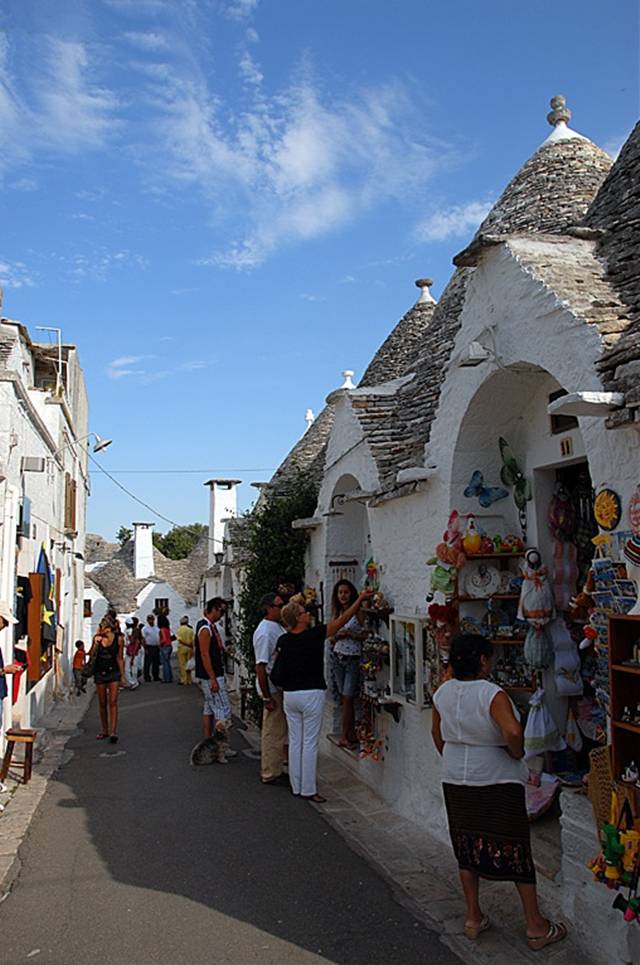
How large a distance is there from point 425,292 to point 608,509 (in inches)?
421

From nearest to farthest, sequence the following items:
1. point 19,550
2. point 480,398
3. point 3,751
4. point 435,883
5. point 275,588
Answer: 1. point 435,883
2. point 480,398
3. point 3,751
4. point 19,550
5. point 275,588

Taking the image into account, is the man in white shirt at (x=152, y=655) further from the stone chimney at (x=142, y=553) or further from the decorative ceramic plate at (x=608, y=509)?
the decorative ceramic plate at (x=608, y=509)

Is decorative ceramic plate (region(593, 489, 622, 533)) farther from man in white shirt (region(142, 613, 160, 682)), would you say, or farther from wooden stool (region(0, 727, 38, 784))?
man in white shirt (region(142, 613, 160, 682))

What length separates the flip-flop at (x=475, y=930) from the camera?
4.34m

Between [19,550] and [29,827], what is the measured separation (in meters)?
3.51

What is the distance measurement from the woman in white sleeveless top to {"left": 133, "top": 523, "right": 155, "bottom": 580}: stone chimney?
33475mm

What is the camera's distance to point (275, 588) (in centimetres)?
1150

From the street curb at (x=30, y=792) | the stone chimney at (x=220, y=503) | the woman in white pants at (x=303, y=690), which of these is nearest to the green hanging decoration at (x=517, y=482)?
the woman in white pants at (x=303, y=690)

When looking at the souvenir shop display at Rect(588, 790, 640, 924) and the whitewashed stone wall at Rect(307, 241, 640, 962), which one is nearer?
the souvenir shop display at Rect(588, 790, 640, 924)

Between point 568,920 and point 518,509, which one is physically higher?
point 518,509

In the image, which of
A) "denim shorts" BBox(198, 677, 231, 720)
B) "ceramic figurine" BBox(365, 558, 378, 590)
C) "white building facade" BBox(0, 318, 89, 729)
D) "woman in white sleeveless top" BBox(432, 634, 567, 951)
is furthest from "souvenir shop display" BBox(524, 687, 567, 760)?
"white building facade" BBox(0, 318, 89, 729)

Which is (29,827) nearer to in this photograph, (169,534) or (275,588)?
(275,588)

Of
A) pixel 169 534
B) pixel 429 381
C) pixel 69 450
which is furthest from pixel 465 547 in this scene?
pixel 169 534

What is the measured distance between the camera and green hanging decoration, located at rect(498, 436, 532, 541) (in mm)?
6254
